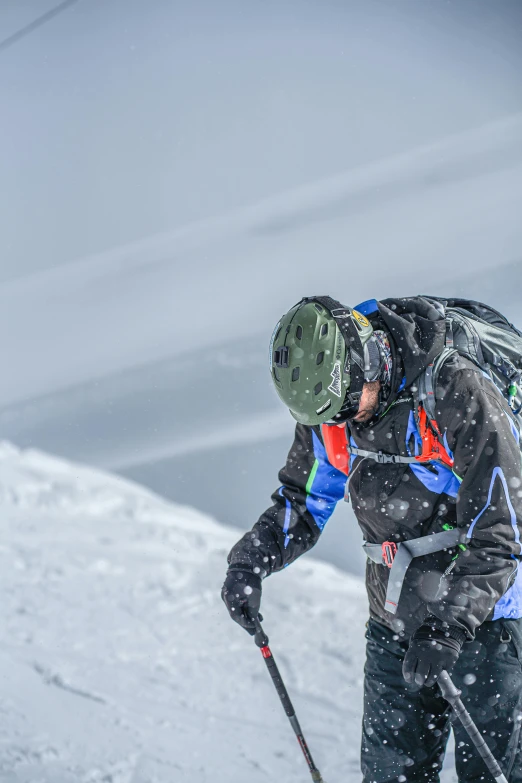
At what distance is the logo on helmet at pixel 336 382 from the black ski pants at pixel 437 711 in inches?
35.1

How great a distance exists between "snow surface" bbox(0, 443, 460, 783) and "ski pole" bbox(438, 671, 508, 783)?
170 cm

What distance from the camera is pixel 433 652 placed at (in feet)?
6.49

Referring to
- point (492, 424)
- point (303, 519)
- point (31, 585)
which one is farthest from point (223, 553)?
point (492, 424)

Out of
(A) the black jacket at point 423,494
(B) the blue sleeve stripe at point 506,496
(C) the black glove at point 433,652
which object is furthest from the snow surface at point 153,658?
(B) the blue sleeve stripe at point 506,496

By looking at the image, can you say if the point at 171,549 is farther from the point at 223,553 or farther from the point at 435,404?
the point at 435,404

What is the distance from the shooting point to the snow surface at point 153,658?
368 cm

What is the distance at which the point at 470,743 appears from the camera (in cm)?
228

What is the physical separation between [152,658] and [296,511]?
264cm

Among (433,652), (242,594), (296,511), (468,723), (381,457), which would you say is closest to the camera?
(433,652)

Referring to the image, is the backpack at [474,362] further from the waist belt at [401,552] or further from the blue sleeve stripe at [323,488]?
the blue sleeve stripe at [323,488]

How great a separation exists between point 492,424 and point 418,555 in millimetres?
550

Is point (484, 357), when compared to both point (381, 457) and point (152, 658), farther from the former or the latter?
point (152, 658)

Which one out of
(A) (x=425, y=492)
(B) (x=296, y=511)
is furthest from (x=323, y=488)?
(A) (x=425, y=492)

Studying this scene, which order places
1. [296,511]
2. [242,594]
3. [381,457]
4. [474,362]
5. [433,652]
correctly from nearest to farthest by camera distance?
[433,652] < [474,362] < [381,457] < [242,594] < [296,511]
